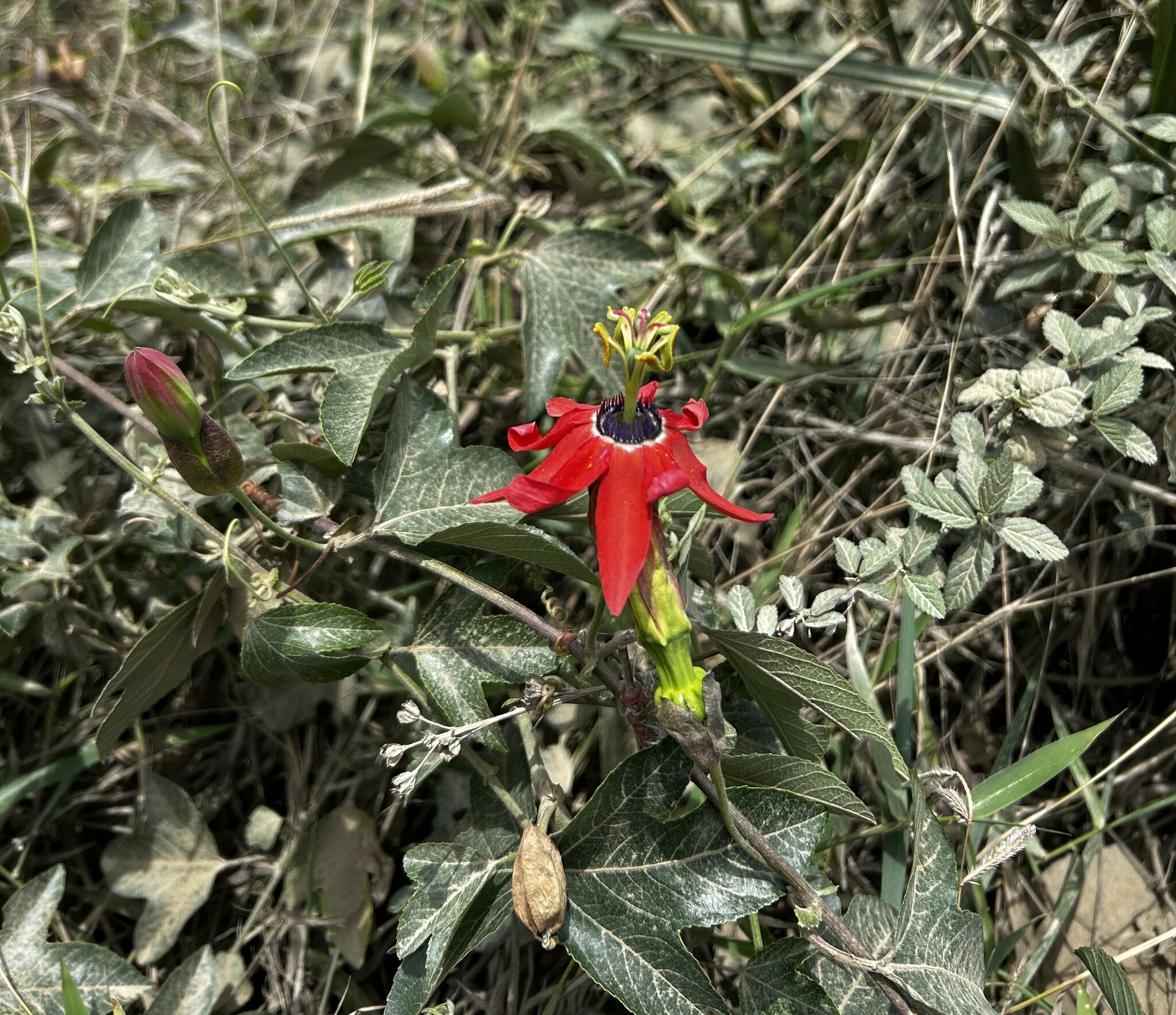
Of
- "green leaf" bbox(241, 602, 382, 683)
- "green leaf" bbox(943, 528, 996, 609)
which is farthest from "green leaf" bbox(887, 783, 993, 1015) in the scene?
"green leaf" bbox(241, 602, 382, 683)

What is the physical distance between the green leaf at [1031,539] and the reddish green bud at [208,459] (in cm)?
116

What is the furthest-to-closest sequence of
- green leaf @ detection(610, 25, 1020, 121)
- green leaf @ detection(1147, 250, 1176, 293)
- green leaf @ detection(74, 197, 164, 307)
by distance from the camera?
green leaf @ detection(610, 25, 1020, 121) → green leaf @ detection(74, 197, 164, 307) → green leaf @ detection(1147, 250, 1176, 293)

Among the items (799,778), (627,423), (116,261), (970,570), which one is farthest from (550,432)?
(116,261)

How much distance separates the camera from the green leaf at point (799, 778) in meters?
1.27

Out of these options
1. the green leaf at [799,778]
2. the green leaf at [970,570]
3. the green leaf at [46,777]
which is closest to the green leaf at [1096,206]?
the green leaf at [970,570]

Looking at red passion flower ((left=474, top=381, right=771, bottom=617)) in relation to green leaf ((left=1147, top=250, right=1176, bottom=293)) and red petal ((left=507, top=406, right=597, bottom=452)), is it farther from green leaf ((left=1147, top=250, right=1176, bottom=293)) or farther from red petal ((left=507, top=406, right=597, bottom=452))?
green leaf ((left=1147, top=250, right=1176, bottom=293))

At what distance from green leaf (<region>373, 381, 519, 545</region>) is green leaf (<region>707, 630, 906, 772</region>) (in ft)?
1.31

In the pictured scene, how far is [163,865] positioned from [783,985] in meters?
1.11

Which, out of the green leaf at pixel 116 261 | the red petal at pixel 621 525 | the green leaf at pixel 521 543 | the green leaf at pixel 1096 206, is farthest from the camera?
the green leaf at pixel 116 261

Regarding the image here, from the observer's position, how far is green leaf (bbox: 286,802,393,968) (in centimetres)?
161

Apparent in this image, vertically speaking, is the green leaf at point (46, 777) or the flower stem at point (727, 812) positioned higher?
the flower stem at point (727, 812)

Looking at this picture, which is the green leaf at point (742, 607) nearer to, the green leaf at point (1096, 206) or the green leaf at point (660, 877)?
the green leaf at point (660, 877)

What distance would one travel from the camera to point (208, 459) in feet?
4.38

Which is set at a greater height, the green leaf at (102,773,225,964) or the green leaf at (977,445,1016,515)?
the green leaf at (977,445,1016,515)
